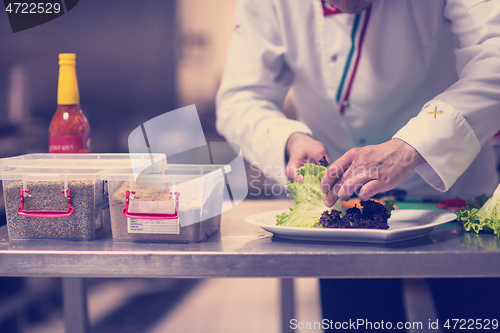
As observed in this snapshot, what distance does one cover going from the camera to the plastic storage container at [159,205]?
29.3 inches

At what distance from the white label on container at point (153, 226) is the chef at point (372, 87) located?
0.97ft

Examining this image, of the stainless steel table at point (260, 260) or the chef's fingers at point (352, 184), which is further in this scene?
the chef's fingers at point (352, 184)

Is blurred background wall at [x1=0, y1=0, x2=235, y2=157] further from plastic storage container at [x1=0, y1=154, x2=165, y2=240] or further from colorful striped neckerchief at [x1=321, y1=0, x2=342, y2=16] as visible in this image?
plastic storage container at [x1=0, y1=154, x2=165, y2=240]

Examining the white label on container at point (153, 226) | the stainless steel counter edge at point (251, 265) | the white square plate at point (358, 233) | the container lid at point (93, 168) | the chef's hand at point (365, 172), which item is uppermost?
the container lid at point (93, 168)

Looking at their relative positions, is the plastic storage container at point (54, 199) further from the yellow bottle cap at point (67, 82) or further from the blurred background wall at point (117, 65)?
the blurred background wall at point (117, 65)

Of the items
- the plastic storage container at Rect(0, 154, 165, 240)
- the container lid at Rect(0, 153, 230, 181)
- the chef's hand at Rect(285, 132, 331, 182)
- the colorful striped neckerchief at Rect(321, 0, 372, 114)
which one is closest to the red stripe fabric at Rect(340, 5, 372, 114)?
the colorful striped neckerchief at Rect(321, 0, 372, 114)

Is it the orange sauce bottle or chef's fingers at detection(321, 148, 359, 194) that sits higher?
the orange sauce bottle

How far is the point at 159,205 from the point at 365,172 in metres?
0.39

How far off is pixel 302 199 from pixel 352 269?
0.23 metres

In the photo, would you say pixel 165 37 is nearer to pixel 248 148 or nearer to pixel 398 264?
pixel 248 148

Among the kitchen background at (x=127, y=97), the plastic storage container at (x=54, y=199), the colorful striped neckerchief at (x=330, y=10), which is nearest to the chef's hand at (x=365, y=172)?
the plastic storage container at (x=54, y=199)

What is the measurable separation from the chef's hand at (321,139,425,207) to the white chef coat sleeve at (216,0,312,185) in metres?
0.49

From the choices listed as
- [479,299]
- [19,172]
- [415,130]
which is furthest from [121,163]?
[479,299]

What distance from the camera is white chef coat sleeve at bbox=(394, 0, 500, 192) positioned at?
868 mm
